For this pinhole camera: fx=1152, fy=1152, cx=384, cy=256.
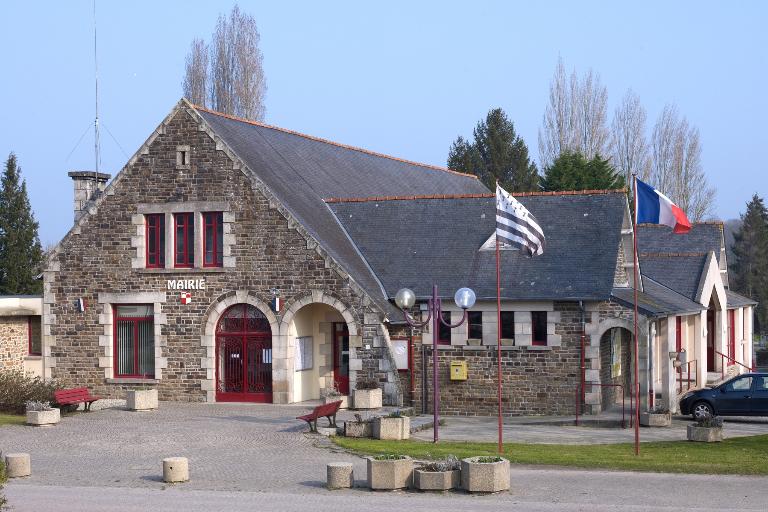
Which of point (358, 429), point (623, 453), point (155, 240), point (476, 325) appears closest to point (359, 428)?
point (358, 429)

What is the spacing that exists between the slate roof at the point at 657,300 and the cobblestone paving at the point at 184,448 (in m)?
8.48

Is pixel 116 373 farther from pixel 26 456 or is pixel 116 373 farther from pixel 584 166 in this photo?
pixel 584 166

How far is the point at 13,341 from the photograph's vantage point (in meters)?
33.2

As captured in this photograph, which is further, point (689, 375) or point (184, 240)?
point (689, 375)

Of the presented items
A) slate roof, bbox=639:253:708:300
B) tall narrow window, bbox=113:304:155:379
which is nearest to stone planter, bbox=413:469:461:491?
tall narrow window, bbox=113:304:155:379

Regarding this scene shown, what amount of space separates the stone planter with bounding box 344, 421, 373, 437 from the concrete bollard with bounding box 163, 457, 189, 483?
5.77 meters

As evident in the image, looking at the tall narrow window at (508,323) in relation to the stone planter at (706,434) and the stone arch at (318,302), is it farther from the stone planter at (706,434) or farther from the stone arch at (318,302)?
the stone planter at (706,434)

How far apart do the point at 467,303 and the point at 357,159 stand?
18460 millimetres

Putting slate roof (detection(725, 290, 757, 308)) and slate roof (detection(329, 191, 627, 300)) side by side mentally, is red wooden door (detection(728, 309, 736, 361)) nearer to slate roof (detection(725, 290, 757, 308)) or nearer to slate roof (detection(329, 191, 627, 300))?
slate roof (detection(725, 290, 757, 308))

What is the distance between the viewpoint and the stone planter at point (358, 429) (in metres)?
23.5

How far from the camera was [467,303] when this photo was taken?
859 inches

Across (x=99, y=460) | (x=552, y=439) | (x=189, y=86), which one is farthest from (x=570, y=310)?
(x=189, y=86)

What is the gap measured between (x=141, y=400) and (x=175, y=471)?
10.5 metres

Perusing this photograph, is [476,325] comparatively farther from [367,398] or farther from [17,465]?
[17,465]
